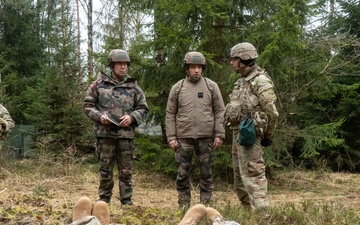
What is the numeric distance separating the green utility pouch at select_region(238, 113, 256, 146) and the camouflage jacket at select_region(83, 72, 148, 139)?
4.69 feet

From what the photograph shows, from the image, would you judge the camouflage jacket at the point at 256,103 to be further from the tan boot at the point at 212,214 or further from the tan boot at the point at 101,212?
the tan boot at the point at 101,212

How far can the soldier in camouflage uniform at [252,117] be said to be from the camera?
16.4ft

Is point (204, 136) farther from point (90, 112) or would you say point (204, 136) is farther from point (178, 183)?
point (90, 112)

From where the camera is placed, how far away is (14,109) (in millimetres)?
16266

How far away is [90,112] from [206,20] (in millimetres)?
3964

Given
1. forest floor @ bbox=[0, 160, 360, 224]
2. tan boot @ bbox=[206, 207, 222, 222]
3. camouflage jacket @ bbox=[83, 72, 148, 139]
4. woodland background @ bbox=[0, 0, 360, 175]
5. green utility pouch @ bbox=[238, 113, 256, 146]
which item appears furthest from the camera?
woodland background @ bbox=[0, 0, 360, 175]

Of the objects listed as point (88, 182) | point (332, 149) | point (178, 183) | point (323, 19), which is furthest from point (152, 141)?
point (323, 19)

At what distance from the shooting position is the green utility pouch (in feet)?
16.1

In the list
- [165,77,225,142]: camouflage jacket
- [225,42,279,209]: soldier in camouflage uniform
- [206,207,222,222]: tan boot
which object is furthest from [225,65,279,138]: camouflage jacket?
[206,207,222,222]: tan boot

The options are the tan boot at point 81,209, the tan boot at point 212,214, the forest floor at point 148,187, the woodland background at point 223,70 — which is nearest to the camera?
the tan boot at point 212,214

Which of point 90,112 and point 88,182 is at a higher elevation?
point 90,112

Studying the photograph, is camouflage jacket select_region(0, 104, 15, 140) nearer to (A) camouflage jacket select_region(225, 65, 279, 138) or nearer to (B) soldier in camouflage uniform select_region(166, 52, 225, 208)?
(B) soldier in camouflage uniform select_region(166, 52, 225, 208)

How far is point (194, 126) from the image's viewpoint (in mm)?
5871

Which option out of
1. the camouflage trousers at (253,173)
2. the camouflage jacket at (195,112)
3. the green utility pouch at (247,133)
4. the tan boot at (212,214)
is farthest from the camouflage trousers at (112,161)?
the tan boot at (212,214)
